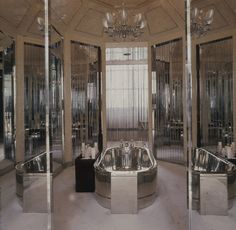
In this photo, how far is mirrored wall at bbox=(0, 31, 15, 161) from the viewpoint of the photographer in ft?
7.15

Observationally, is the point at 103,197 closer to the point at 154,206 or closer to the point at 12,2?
the point at 154,206

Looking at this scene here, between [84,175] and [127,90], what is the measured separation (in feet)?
6.87

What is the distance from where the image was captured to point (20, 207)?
2.22 metres

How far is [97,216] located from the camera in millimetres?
2396

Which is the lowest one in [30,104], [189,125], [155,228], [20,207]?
[155,228]

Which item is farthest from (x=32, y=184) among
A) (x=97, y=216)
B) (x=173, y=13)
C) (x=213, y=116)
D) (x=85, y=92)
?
(x=173, y=13)

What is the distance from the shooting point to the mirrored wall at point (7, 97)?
2180 millimetres

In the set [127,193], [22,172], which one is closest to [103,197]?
[127,193]

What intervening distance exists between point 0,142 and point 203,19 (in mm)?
2170

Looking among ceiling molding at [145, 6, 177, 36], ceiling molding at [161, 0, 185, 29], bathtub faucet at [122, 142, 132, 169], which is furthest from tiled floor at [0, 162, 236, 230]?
ceiling molding at [145, 6, 177, 36]

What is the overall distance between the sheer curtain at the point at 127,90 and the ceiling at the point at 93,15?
0.40 metres

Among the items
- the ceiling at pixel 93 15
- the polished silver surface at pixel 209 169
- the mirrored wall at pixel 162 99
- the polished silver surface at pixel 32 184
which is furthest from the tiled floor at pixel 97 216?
the ceiling at pixel 93 15

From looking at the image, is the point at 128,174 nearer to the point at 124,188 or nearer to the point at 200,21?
the point at 124,188

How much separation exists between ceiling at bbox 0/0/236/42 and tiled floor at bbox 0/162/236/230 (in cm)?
139
